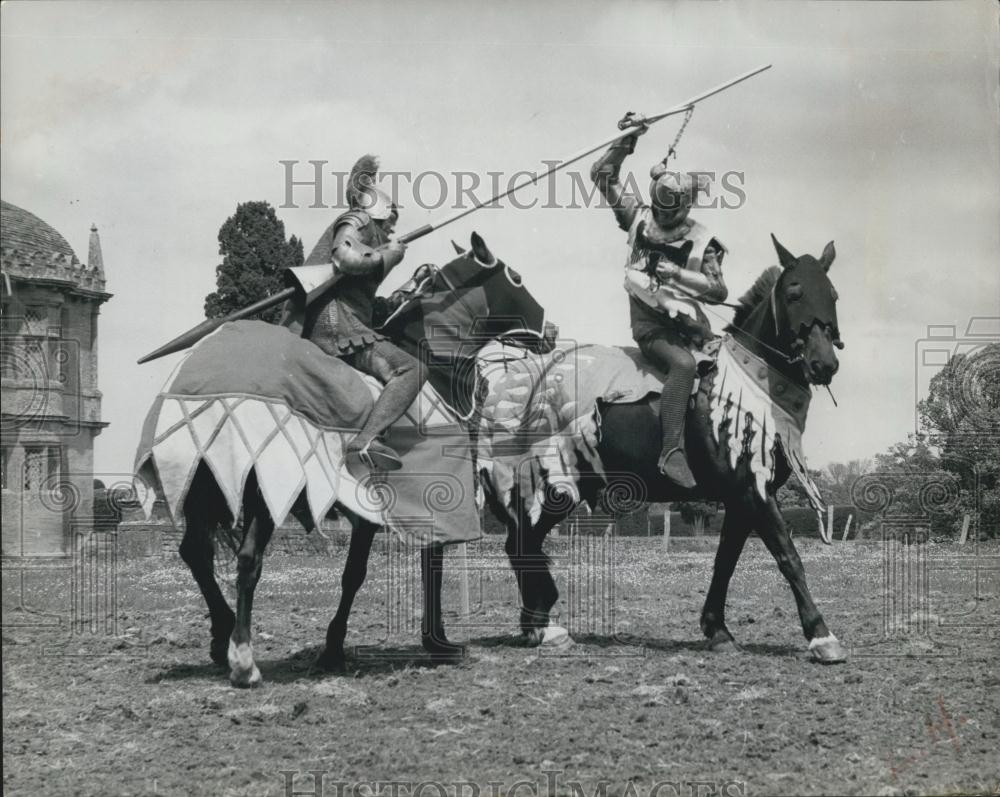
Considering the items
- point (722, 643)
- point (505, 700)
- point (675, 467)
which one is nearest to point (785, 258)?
point (675, 467)

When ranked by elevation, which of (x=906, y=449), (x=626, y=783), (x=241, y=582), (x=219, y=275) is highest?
(x=219, y=275)

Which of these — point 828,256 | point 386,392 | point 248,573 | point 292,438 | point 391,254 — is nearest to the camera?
point 248,573

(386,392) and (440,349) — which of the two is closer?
(386,392)

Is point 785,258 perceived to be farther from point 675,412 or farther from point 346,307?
point 346,307

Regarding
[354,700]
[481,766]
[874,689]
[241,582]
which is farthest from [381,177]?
[874,689]

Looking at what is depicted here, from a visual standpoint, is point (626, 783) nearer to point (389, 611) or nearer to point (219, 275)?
point (389, 611)

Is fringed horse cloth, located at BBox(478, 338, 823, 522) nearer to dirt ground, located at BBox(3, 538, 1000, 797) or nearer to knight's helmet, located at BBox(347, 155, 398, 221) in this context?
dirt ground, located at BBox(3, 538, 1000, 797)

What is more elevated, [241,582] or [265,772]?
[241,582]

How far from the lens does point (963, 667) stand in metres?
7.97

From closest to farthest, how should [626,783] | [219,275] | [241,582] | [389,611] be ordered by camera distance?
[626,783]
[241,582]
[219,275]
[389,611]

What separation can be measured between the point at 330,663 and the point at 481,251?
2763 millimetres

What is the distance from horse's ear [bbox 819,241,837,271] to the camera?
7.82 m

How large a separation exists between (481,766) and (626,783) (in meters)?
0.74

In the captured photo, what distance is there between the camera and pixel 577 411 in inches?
330
